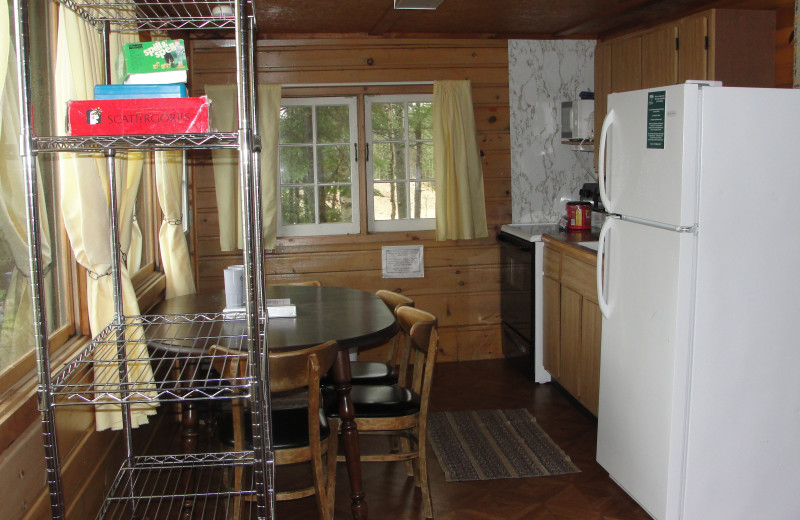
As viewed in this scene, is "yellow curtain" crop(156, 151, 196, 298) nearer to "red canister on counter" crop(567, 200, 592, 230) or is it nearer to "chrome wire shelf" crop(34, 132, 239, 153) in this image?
"chrome wire shelf" crop(34, 132, 239, 153)

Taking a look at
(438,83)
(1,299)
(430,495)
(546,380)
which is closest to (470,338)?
(546,380)

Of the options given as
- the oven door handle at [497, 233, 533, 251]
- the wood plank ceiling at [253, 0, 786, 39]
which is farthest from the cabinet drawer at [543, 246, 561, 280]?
the wood plank ceiling at [253, 0, 786, 39]

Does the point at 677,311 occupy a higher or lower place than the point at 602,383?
higher

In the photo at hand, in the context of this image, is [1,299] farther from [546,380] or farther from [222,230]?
[546,380]

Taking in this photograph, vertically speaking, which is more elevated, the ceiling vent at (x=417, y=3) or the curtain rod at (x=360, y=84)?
the ceiling vent at (x=417, y=3)

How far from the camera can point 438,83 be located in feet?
15.9

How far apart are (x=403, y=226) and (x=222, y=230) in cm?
123

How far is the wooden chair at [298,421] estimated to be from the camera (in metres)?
2.35

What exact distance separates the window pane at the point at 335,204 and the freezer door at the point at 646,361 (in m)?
2.25

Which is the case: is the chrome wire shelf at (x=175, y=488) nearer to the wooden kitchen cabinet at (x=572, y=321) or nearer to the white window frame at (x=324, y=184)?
the wooden kitchen cabinet at (x=572, y=321)

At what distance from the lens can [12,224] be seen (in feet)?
6.86

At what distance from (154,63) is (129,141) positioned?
301 mm

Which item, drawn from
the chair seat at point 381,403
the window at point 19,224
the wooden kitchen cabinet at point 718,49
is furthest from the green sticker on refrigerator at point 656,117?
the window at point 19,224

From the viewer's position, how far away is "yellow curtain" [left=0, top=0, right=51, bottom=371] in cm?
204
